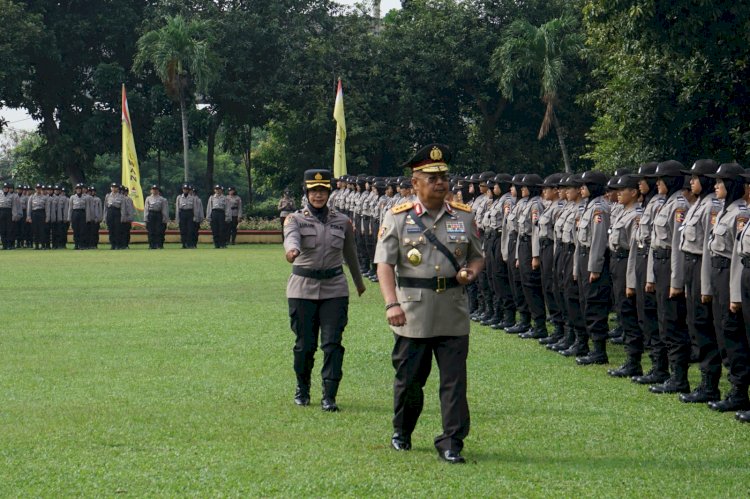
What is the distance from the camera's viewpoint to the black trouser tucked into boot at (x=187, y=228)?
39375mm

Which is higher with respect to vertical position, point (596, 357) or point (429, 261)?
point (429, 261)

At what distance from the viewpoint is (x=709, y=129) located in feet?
78.0

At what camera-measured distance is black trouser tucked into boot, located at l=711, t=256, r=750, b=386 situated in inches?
396

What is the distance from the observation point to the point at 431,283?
26.5 feet

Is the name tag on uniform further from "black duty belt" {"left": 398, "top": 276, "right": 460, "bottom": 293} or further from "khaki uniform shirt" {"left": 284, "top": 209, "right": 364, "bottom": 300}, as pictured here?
"khaki uniform shirt" {"left": 284, "top": 209, "right": 364, "bottom": 300}

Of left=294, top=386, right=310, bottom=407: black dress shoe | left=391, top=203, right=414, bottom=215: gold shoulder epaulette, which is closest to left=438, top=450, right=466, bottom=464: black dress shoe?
left=391, top=203, right=414, bottom=215: gold shoulder epaulette

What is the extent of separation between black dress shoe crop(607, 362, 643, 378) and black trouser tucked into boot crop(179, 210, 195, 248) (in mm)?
28279

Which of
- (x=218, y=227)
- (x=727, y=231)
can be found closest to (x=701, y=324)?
(x=727, y=231)

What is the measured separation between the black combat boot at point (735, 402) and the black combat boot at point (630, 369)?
2.02m

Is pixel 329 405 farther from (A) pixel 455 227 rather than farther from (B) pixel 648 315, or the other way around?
(B) pixel 648 315

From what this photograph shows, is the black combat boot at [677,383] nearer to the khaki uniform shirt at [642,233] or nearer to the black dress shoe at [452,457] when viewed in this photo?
the khaki uniform shirt at [642,233]

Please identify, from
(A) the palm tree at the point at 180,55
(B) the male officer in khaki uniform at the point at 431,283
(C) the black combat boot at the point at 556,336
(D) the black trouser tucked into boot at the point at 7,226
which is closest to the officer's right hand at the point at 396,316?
(B) the male officer in khaki uniform at the point at 431,283

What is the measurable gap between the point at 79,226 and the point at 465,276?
104 feet

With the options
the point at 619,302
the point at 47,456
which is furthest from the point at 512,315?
the point at 47,456
